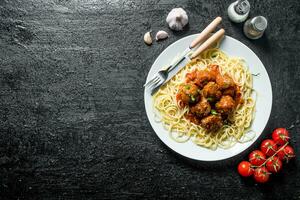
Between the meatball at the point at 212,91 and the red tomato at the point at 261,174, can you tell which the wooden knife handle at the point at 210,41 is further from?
the red tomato at the point at 261,174

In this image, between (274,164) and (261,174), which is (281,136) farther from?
(261,174)

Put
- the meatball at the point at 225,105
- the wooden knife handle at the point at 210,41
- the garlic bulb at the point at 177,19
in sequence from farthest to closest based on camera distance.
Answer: the garlic bulb at the point at 177,19 < the wooden knife handle at the point at 210,41 < the meatball at the point at 225,105

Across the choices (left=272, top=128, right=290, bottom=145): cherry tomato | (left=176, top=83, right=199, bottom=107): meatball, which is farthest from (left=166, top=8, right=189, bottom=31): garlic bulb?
(left=272, top=128, right=290, bottom=145): cherry tomato

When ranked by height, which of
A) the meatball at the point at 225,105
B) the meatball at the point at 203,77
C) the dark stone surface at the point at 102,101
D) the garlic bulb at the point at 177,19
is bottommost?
the dark stone surface at the point at 102,101

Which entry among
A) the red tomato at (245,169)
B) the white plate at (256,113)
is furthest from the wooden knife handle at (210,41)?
the red tomato at (245,169)

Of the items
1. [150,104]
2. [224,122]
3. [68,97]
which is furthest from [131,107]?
[224,122]

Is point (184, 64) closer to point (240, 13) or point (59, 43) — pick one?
point (240, 13)
